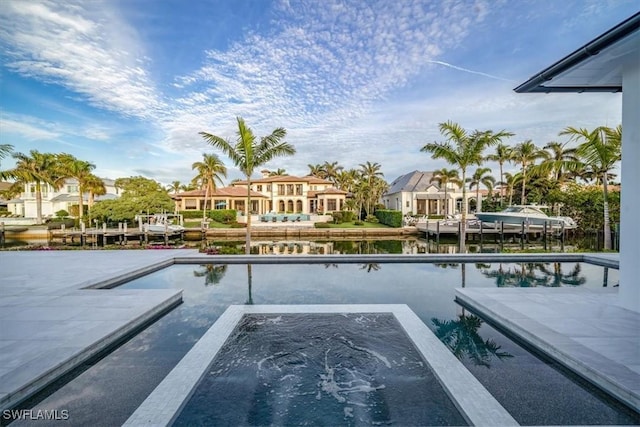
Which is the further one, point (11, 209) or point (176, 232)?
point (11, 209)

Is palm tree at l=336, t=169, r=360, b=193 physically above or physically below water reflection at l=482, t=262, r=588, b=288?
above

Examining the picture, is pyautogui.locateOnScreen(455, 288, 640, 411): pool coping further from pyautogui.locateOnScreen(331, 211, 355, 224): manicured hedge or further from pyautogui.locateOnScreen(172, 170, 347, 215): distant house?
pyautogui.locateOnScreen(172, 170, 347, 215): distant house

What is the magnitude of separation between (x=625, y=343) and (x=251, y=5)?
1187 cm

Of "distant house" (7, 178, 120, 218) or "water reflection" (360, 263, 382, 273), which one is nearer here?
"water reflection" (360, 263, 382, 273)

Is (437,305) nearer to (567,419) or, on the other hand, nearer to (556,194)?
(567,419)

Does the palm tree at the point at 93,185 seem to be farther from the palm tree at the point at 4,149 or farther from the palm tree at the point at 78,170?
the palm tree at the point at 4,149

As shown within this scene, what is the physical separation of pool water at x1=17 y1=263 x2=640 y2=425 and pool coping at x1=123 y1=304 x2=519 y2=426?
19 cm

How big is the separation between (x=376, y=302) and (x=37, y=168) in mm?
38814

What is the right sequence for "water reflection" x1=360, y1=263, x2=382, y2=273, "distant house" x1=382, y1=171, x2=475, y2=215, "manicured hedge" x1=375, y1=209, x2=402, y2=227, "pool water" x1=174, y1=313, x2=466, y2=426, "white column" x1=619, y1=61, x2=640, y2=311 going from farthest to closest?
1. "distant house" x1=382, y1=171, x2=475, y2=215
2. "manicured hedge" x1=375, y1=209, x2=402, y2=227
3. "water reflection" x1=360, y1=263, x2=382, y2=273
4. "white column" x1=619, y1=61, x2=640, y2=311
5. "pool water" x1=174, y1=313, x2=466, y2=426

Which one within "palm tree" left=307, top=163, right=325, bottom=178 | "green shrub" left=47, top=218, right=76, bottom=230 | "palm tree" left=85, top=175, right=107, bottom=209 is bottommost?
"green shrub" left=47, top=218, right=76, bottom=230

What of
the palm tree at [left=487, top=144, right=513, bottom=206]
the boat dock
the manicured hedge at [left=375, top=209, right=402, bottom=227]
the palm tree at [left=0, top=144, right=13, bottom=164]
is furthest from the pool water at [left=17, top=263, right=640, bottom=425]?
the palm tree at [left=487, top=144, right=513, bottom=206]

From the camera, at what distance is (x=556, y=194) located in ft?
87.5

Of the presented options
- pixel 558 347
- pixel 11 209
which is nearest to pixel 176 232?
pixel 558 347

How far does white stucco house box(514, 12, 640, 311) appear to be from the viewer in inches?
→ 180
